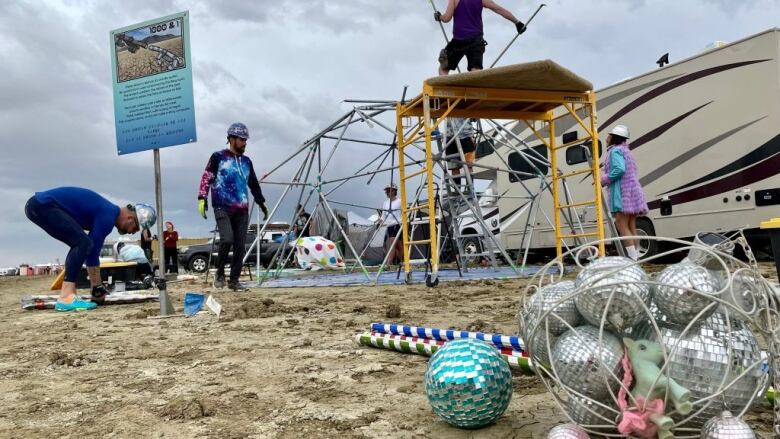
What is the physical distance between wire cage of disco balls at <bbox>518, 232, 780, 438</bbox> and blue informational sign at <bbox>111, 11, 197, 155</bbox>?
397 centimetres

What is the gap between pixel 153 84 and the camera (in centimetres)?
476

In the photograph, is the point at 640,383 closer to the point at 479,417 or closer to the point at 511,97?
the point at 479,417

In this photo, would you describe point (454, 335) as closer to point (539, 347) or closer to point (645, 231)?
point (539, 347)

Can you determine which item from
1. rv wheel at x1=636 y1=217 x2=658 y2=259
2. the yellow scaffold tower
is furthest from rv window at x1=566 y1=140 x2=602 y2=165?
the yellow scaffold tower

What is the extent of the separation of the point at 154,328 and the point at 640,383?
340 cm

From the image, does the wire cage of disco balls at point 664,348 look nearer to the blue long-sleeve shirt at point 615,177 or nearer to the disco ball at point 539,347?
the disco ball at point 539,347

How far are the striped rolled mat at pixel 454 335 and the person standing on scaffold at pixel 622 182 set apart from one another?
4203 mm

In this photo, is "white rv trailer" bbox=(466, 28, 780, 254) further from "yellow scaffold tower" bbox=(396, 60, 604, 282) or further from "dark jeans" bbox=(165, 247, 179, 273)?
"dark jeans" bbox=(165, 247, 179, 273)

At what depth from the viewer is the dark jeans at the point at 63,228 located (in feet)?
17.1

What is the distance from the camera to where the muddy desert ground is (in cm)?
172

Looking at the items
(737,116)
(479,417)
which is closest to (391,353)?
(479,417)

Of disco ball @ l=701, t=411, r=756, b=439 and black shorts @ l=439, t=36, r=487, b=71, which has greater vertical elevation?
black shorts @ l=439, t=36, r=487, b=71

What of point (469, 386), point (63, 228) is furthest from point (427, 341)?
point (63, 228)

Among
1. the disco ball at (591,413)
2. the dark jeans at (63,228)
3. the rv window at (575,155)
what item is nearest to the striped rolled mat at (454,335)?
the disco ball at (591,413)
